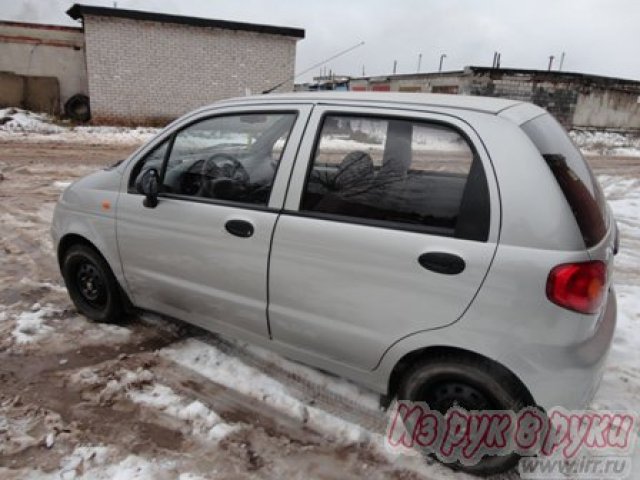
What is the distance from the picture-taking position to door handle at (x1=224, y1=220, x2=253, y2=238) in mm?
2729

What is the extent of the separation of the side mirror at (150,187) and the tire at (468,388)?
1.85 m

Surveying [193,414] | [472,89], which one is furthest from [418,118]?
[472,89]

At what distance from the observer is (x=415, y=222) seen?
2.32 meters

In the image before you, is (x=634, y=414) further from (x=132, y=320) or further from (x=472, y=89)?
(x=472, y=89)

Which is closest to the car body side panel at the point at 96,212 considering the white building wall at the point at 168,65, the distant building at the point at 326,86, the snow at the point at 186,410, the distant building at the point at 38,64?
the snow at the point at 186,410

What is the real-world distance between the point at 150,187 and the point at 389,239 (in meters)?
1.61

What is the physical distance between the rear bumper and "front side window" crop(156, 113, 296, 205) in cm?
158

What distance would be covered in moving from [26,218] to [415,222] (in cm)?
599

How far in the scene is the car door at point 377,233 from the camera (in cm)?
219

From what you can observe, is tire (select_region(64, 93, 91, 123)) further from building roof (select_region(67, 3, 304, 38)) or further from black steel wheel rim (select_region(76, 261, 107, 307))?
black steel wheel rim (select_region(76, 261, 107, 307))

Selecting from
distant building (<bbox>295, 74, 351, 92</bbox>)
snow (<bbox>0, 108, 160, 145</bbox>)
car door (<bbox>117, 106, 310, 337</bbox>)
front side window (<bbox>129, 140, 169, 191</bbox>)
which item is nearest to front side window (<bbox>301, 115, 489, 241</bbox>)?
car door (<bbox>117, 106, 310, 337</bbox>)

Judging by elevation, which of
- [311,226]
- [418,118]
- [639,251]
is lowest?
[639,251]

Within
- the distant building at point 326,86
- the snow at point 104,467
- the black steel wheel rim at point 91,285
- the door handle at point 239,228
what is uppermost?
the distant building at point 326,86

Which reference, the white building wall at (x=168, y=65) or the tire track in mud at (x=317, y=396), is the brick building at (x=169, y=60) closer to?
the white building wall at (x=168, y=65)
